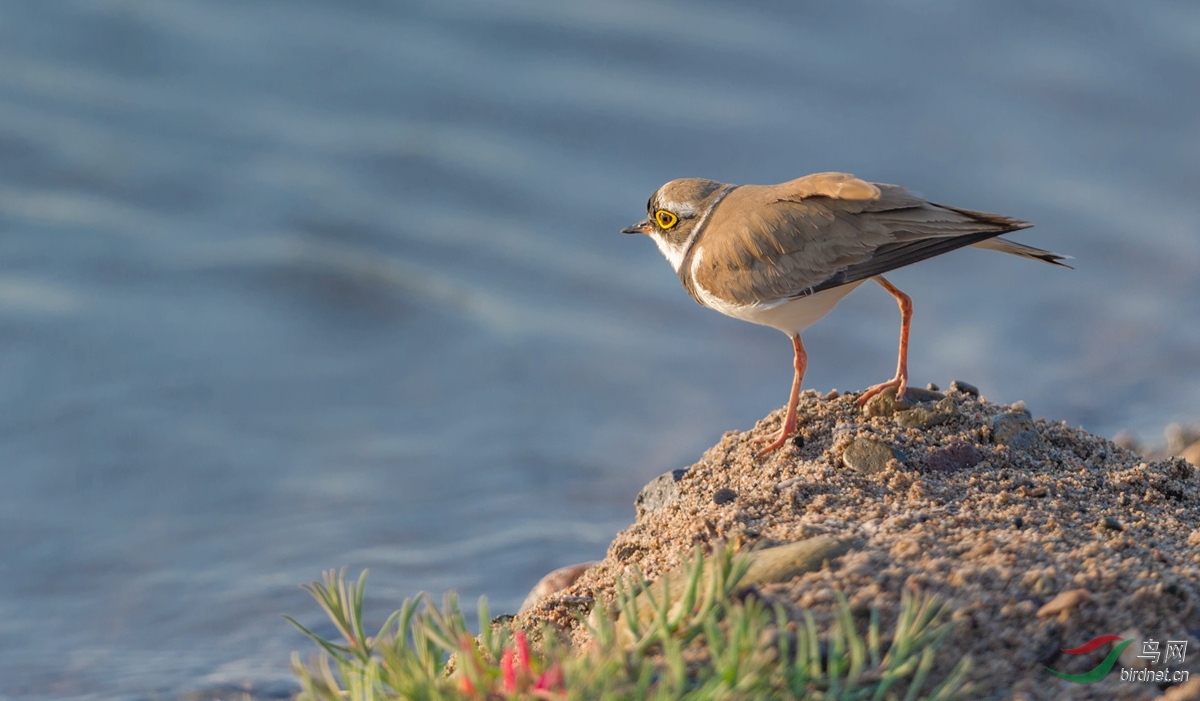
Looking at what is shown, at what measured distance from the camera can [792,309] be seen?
5.55 m

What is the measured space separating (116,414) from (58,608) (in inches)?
83.2

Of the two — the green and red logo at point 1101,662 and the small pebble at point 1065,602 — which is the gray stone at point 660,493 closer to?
the small pebble at point 1065,602

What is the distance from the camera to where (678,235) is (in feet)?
20.2

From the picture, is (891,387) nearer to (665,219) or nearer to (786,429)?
(786,429)

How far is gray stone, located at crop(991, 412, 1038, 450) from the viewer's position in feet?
15.8

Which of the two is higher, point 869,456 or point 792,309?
point 792,309

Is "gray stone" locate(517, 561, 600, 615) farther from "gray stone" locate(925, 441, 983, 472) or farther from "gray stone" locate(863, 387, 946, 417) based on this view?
"gray stone" locate(925, 441, 983, 472)

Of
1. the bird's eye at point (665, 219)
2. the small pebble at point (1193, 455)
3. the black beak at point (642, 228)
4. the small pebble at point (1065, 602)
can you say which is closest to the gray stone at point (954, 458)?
the small pebble at point (1065, 602)

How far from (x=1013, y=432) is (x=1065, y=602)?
164 cm

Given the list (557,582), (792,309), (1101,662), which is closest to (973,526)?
(1101,662)

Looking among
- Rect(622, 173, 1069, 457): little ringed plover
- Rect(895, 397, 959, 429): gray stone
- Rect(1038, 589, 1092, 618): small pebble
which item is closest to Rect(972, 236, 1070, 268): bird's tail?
Rect(622, 173, 1069, 457): little ringed plover

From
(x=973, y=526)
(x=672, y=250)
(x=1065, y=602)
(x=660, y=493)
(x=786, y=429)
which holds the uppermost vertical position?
(x=672, y=250)

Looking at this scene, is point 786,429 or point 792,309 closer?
point 786,429

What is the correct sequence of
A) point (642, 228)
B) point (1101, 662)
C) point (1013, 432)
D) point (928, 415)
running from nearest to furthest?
point (1101, 662) < point (1013, 432) < point (928, 415) < point (642, 228)
